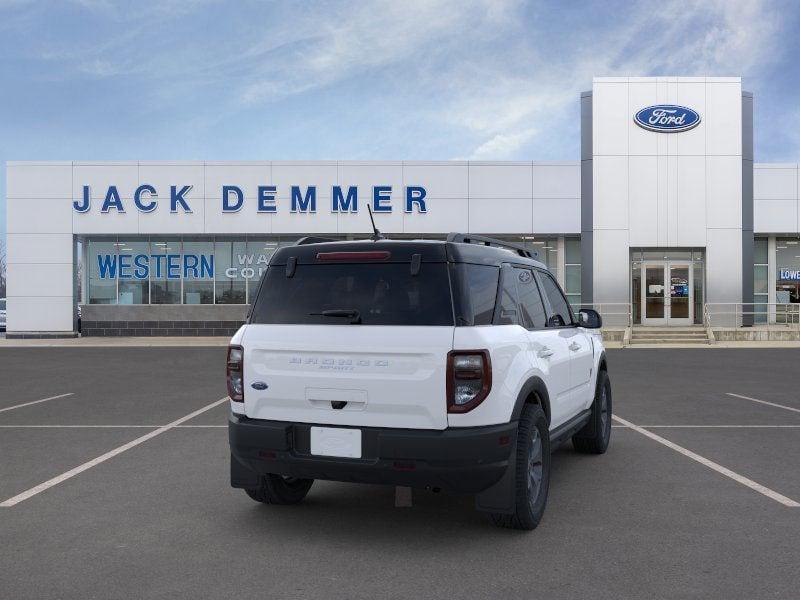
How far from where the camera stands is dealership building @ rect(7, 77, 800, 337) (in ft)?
84.4

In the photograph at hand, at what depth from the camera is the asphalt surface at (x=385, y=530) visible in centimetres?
373

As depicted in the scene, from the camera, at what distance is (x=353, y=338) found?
4238 mm

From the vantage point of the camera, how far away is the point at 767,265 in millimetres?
28828

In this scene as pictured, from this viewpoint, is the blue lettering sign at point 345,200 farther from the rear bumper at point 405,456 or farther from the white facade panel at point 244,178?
the rear bumper at point 405,456

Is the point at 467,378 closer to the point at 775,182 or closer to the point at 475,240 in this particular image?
the point at 475,240

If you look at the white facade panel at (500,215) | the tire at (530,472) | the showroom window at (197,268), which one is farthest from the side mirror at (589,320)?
the showroom window at (197,268)

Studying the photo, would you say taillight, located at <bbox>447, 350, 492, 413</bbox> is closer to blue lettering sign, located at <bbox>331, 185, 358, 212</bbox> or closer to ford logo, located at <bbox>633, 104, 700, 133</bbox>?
blue lettering sign, located at <bbox>331, 185, 358, 212</bbox>

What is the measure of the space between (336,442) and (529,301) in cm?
188

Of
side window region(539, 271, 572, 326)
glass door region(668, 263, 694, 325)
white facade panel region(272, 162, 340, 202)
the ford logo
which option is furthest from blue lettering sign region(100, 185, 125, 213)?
side window region(539, 271, 572, 326)

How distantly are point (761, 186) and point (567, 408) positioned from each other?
2469 cm

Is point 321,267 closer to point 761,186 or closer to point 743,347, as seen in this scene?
point 743,347

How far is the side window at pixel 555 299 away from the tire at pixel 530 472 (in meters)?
1.24

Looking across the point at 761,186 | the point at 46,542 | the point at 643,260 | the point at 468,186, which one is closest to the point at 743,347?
the point at 643,260

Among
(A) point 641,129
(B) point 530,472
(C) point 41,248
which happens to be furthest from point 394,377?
(C) point 41,248
